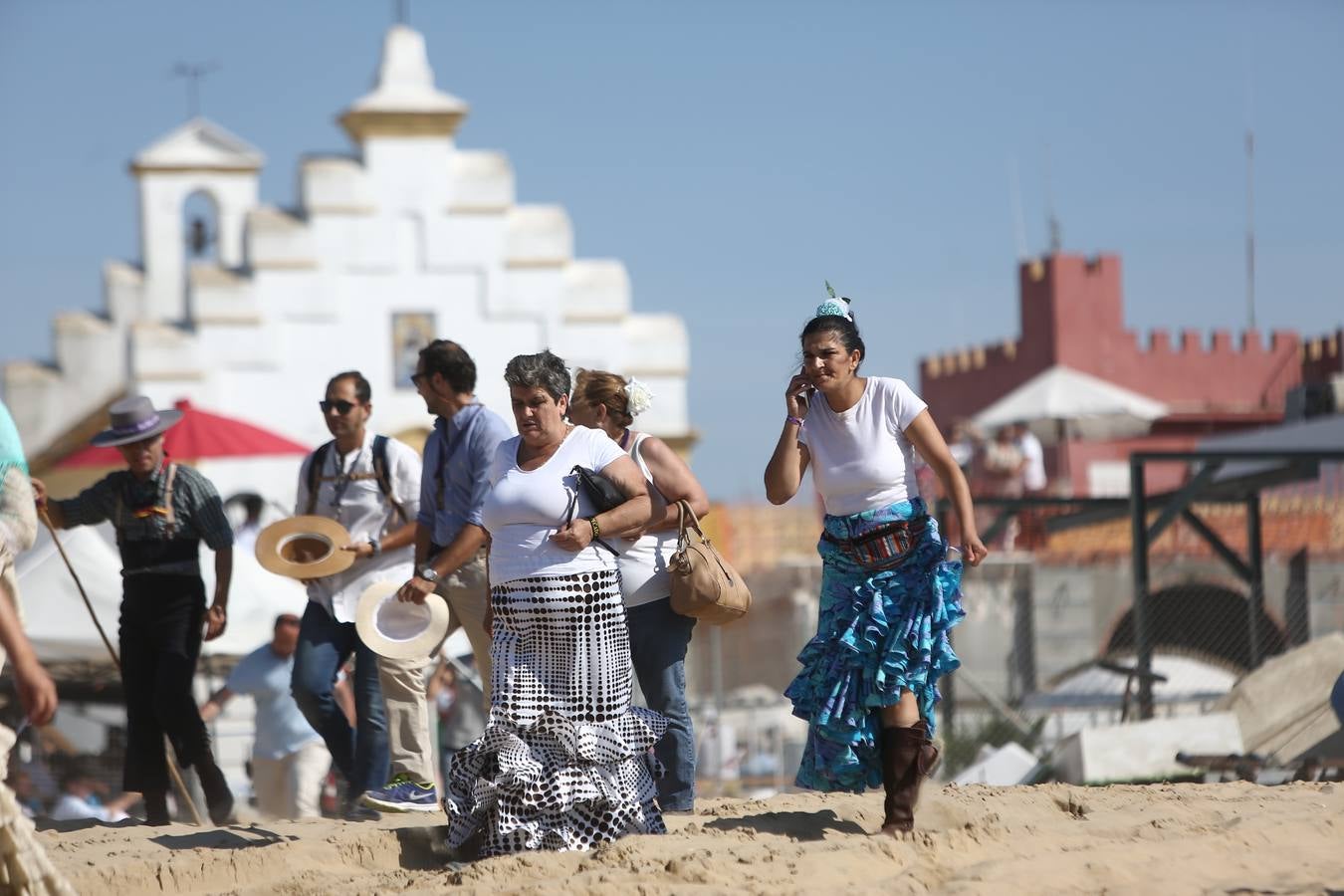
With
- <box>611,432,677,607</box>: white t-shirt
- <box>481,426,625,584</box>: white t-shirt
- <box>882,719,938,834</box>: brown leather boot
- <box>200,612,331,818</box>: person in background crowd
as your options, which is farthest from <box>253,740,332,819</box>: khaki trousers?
<box>882,719,938,834</box>: brown leather boot

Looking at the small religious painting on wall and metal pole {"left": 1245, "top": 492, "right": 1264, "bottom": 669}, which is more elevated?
the small religious painting on wall

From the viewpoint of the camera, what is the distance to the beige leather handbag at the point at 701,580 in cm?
646

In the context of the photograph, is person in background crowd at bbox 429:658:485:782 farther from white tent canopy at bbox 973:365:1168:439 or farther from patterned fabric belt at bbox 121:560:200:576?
white tent canopy at bbox 973:365:1168:439

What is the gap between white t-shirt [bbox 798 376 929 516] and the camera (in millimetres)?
6273

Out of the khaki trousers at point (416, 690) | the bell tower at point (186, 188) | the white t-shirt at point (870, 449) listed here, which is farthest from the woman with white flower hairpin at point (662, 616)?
the bell tower at point (186, 188)

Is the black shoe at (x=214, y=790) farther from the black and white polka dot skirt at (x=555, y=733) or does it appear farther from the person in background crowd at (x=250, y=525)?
the person in background crowd at (x=250, y=525)

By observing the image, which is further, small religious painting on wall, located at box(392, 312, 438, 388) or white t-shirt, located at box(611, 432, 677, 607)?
small religious painting on wall, located at box(392, 312, 438, 388)

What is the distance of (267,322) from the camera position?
80.2ft

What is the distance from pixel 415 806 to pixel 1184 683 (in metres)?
10.4

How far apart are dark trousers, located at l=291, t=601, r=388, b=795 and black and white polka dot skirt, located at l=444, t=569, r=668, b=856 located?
130cm

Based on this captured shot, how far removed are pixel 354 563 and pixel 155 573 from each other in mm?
910

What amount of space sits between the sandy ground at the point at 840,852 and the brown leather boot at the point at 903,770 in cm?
11

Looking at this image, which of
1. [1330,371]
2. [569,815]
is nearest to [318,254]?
[569,815]

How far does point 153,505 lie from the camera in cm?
786
